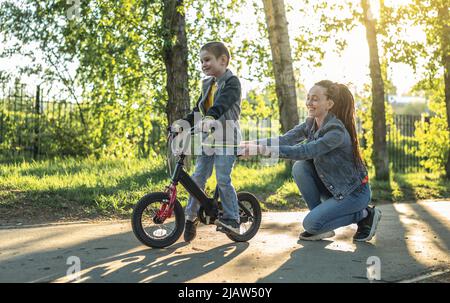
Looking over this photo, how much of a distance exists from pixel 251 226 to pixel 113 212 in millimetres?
2366

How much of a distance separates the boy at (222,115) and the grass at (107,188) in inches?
88.0

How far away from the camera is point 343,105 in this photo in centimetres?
556

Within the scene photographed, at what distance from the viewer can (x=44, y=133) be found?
1466 centimetres

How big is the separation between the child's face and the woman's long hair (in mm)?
903

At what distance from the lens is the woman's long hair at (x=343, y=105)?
218 inches

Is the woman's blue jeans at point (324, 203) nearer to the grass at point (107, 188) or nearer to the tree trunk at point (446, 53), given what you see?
the grass at point (107, 188)

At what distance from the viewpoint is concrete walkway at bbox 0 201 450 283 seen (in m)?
4.36

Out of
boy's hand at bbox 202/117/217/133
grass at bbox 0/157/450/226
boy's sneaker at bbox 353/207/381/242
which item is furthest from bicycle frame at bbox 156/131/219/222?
grass at bbox 0/157/450/226

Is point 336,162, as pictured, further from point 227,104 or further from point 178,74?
point 178,74

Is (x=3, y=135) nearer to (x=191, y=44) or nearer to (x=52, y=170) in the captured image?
(x=52, y=170)

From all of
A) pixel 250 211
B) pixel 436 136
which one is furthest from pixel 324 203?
pixel 436 136

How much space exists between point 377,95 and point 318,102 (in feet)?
24.5

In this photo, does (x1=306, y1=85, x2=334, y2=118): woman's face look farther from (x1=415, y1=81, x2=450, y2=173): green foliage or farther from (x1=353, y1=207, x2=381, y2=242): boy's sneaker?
(x1=415, y1=81, x2=450, y2=173): green foliage
